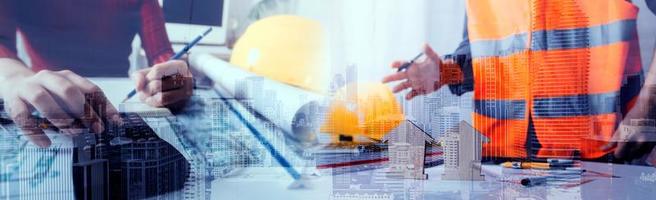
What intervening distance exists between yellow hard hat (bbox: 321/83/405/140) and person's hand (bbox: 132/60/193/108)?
1.52 feet

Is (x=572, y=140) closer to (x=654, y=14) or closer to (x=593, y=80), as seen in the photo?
(x=593, y=80)

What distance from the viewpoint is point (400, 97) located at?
1570 mm

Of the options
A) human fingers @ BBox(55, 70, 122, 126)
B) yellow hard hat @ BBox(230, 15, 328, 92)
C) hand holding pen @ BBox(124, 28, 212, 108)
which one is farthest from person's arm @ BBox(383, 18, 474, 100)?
human fingers @ BBox(55, 70, 122, 126)

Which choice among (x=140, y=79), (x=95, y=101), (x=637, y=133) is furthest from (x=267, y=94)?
(x=637, y=133)

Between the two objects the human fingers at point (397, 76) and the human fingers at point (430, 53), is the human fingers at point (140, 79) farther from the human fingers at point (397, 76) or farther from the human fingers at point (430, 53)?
the human fingers at point (430, 53)

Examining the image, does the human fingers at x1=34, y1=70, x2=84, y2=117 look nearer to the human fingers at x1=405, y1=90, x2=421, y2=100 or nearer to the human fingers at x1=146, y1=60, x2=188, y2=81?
the human fingers at x1=146, y1=60, x2=188, y2=81

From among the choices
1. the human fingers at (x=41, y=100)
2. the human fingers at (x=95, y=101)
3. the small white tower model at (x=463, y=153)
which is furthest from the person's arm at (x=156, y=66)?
the small white tower model at (x=463, y=153)

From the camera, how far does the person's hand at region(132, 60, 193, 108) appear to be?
151 cm

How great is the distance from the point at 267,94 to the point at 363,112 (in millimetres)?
307

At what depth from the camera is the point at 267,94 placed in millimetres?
1521

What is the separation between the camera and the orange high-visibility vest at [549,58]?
1.56 meters

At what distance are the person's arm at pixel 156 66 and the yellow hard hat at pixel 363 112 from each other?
0.48m

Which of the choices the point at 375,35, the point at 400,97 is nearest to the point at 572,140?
the point at 400,97

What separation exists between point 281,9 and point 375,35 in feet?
1.01
